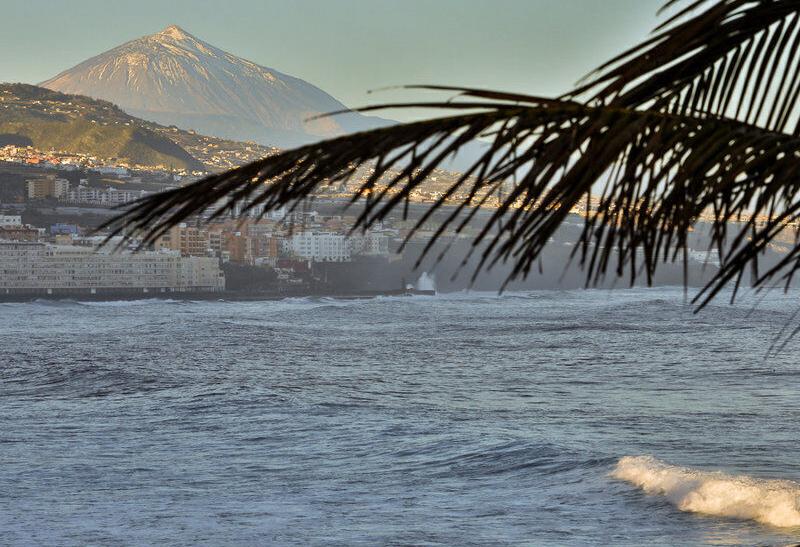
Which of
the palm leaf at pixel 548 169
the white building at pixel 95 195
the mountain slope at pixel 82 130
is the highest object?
the mountain slope at pixel 82 130

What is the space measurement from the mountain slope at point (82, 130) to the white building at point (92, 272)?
139ft

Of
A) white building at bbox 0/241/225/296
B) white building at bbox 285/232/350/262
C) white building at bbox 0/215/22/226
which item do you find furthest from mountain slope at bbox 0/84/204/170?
white building at bbox 0/241/225/296

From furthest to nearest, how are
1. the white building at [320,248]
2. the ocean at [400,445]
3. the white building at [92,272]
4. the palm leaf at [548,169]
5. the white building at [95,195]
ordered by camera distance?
the white building at [95,195] < the white building at [320,248] < the white building at [92,272] < the ocean at [400,445] < the palm leaf at [548,169]

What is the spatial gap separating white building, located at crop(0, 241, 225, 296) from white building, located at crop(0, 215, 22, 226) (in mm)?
12264

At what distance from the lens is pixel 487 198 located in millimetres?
1106

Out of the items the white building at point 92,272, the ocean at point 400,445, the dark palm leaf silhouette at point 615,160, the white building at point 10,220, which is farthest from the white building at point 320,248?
the dark palm leaf silhouette at point 615,160

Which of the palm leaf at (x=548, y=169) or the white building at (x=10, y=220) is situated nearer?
the palm leaf at (x=548, y=169)

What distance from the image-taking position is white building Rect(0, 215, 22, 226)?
278 feet

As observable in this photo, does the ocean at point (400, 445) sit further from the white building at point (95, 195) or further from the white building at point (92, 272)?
the white building at point (95, 195)

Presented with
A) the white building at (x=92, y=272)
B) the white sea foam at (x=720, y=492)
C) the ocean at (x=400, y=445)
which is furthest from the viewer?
the white building at (x=92, y=272)

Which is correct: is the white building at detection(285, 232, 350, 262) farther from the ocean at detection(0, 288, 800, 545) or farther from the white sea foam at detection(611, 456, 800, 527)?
the white sea foam at detection(611, 456, 800, 527)

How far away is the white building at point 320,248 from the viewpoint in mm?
82825

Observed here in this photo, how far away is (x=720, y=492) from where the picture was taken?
828 centimetres

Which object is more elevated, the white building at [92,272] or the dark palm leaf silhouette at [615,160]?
the dark palm leaf silhouette at [615,160]
